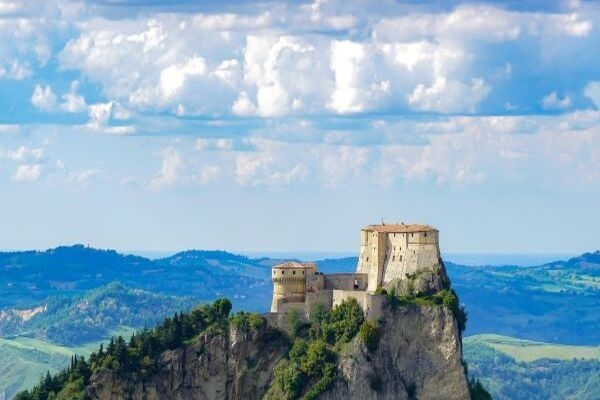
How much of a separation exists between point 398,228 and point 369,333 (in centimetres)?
1462

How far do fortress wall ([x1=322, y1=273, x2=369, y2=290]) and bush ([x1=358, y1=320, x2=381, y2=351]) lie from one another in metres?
9.91

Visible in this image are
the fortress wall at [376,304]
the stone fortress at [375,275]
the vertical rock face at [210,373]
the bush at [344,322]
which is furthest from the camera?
the vertical rock face at [210,373]

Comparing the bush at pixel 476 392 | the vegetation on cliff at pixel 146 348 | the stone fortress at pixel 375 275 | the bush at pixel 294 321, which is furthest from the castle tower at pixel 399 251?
the vegetation on cliff at pixel 146 348

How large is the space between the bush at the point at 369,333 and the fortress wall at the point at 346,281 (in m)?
9.91

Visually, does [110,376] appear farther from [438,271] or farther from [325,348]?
[438,271]

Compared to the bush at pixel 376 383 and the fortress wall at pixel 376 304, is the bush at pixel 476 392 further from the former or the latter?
the fortress wall at pixel 376 304

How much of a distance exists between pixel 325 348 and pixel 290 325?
648cm

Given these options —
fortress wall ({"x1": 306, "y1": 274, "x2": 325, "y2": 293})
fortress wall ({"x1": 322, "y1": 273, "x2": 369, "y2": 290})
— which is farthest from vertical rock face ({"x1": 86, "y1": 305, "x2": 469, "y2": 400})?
fortress wall ({"x1": 322, "y1": 273, "x2": 369, "y2": 290})

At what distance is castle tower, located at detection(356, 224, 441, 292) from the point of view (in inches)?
6796

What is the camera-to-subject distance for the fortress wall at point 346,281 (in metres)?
176

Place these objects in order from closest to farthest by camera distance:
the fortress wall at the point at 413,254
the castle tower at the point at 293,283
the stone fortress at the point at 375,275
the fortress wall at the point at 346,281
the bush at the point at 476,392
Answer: the stone fortress at the point at 375,275, the bush at the point at 476,392, the fortress wall at the point at 413,254, the fortress wall at the point at 346,281, the castle tower at the point at 293,283

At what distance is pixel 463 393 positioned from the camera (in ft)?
552

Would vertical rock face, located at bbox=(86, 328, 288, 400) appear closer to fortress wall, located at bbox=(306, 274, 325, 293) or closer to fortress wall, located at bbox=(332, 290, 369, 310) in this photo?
fortress wall, located at bbox=(306, 274, 325, 293)

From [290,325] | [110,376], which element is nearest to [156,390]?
[110,376]
